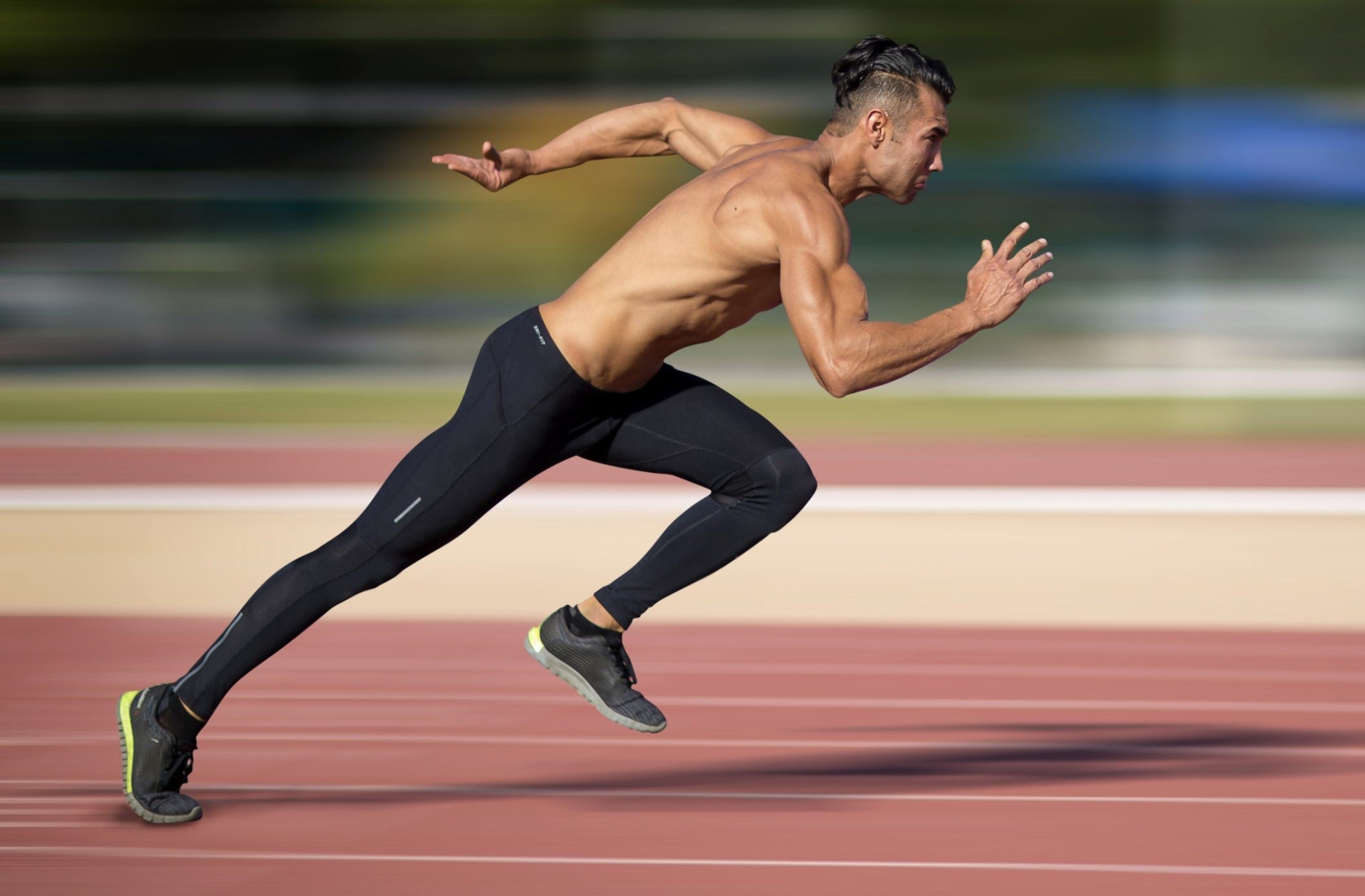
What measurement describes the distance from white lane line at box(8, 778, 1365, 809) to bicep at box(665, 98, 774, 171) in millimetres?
1620

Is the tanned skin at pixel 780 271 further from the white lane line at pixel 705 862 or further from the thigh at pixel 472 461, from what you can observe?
the white lane line at pixel 705 862

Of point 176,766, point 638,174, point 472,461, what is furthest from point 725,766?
point 638,174

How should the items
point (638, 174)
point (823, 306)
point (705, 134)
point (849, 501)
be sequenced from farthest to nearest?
point (638, 174), point (849, 501), point (705, 134), point (823, 306)

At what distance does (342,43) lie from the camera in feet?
43.2

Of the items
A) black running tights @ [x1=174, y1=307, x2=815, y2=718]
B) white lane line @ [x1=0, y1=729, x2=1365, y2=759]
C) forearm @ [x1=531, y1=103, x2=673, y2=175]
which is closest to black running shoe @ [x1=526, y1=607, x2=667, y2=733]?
black running tights @ [x1=174, y1=307, x2=815, y2=718]

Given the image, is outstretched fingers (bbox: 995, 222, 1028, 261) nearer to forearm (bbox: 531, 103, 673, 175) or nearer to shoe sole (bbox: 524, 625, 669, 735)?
forearm (bbox: 531, 103, 673, 175)

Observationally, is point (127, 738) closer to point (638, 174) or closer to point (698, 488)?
point (698, 488)

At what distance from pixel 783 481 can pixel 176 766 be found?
5.24ft

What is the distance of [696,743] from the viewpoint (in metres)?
5.77

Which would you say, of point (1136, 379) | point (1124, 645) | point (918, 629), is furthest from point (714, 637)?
point (1136, 379)

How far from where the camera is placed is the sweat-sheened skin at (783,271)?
4.20 metres

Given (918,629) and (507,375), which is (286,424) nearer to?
(918,629)

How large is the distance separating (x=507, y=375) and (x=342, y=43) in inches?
358

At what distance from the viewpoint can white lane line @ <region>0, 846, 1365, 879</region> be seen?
4.41m
